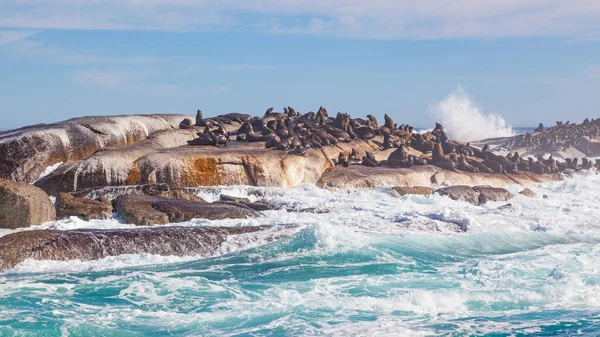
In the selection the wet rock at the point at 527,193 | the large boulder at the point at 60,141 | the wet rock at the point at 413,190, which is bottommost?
the wet rock at the point at 527,193

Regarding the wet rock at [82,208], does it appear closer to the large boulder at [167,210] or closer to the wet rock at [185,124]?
the large boulder at [167,210]

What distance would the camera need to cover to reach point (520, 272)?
12922 mm

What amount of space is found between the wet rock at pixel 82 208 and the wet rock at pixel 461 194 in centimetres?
992

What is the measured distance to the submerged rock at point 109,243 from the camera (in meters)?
12.7

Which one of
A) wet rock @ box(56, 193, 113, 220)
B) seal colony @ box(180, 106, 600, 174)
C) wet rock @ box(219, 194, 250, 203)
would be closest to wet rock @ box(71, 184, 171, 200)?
wet rock @ box(219, 194, 250, 203)

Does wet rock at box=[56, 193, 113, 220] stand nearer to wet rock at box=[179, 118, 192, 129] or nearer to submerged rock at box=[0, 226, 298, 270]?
submerged rock at box=[0, 226, 298, 270]

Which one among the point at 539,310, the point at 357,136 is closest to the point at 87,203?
the point at 539,310

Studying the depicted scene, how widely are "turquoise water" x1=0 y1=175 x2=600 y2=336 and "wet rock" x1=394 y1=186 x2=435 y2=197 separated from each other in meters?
4.34

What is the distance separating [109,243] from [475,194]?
40.3 feet

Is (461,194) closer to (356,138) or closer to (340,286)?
(356,138)

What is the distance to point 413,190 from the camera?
2222cm

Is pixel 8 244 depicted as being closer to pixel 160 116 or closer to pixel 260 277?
pixel 260 277

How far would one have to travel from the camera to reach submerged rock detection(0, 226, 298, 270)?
1270cm

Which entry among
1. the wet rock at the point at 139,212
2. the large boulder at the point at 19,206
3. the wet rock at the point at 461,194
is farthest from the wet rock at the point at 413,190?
the large boulder at the point at 19,206
